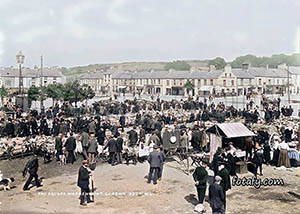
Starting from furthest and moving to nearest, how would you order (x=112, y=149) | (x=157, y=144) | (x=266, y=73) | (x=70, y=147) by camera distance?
1. (x=266, y=73)
2. (x=157, y=144)
3. (x=70, y=147)
4. (x=112, y=149)

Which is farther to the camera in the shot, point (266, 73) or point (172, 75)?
point (172, 75)

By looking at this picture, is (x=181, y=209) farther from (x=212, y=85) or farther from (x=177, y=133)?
(x=212, y=85)

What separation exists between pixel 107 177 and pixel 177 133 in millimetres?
4468

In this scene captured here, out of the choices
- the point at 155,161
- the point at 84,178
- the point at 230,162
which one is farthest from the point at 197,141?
the point at 84,178

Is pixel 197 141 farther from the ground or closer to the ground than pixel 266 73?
closer to the ground

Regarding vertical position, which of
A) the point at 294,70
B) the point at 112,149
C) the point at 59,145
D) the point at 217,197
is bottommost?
the point at 217,197

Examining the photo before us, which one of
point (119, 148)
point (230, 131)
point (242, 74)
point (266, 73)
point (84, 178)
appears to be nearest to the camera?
point (84, 178)

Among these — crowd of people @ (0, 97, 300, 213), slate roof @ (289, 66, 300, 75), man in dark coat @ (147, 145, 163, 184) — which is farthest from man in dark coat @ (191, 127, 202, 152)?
slate roof @ (289, 66, 300, 75)

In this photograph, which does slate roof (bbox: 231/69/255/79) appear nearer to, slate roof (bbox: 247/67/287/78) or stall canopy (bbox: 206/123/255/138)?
slate roof (bbox: 247/67/287/78)

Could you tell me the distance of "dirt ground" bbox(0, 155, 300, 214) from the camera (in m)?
10.5

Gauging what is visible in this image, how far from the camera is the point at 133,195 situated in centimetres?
1166

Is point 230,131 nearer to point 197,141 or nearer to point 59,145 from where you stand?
point 197,141

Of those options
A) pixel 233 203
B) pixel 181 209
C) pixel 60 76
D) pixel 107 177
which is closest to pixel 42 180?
pixel 107 177

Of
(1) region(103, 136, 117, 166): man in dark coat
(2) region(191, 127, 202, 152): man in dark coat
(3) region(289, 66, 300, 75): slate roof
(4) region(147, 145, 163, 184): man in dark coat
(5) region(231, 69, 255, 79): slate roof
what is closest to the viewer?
(4) region(147, 145, 163, 184): man in dark coat
